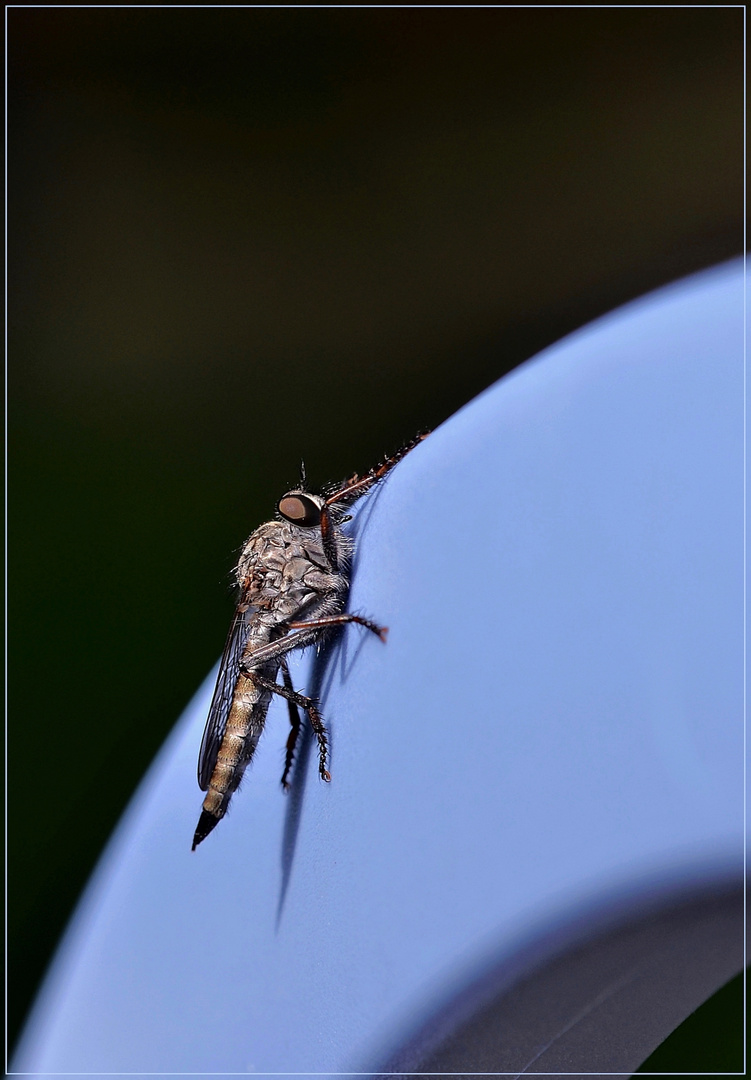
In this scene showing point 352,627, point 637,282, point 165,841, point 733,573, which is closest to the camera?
point 733,573

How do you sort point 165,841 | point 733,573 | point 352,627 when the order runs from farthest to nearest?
point 165,841, point 352,627, point 733,573

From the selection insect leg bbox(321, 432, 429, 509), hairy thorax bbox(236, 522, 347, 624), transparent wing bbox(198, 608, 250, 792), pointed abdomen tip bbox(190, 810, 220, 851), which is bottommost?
pointed abdomen tip bbox(190, 810, 220, 851)

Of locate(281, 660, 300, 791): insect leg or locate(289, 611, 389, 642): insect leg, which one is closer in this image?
locate(289, 611, 389, 642): insect leg

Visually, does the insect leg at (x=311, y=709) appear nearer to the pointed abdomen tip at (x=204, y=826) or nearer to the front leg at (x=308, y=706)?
the front leg at (x=308, y=706)

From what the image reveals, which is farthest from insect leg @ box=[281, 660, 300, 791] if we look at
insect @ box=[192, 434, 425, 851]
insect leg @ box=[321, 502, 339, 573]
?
insect leg @ box=[321, 502, 339, 573]

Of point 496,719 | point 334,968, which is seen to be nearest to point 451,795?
point 496,719

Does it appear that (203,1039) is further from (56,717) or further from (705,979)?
(56,717)

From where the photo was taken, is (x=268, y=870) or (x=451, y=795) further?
(x=268, y=870)

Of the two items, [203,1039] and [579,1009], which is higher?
[579,1009]

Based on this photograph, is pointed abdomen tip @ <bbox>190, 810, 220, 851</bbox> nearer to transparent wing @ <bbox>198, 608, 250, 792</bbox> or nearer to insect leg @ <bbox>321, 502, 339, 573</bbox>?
transparent wing @ <bbox>198, 608, 250, 792</bbox>
